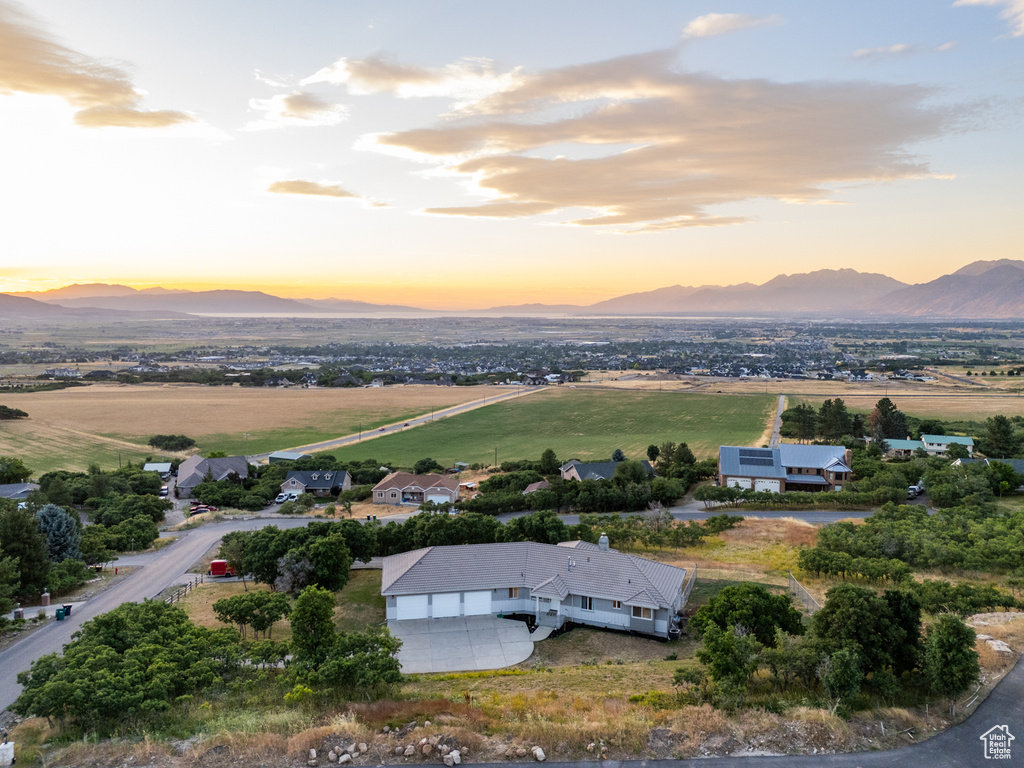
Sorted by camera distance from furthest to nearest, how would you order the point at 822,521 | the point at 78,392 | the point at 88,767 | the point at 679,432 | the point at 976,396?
the point at 78,392
the point at 976,396
the point at 679,432
the point at 822,521
the point at 88,767

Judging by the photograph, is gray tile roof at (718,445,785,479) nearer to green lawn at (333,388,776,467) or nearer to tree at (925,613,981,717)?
green lawn at (333,388,776,467)

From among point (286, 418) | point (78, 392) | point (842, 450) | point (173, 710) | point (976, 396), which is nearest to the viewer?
point (173, 710)

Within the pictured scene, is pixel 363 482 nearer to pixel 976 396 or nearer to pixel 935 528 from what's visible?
pixel 935 528

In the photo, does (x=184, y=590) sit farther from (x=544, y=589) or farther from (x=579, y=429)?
(x=579, y=429)

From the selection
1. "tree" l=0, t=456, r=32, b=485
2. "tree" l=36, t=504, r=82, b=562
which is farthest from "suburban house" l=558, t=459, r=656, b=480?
"tree" l=0, t=456, r=32, b=485

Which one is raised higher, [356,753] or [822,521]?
[356,753]

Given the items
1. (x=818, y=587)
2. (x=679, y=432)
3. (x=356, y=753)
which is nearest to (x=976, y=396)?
(x=679, y=432)

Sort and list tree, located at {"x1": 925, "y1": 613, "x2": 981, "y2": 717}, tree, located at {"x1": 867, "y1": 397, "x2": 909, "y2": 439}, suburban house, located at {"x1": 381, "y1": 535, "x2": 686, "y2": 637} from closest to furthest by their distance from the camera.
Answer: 1. tree, located at {"x1": 925, "y1": 613, "x2": 981, "y2": 717}
2. suburban house, located at {"x1": 381, "y1": 535, "x2": 686, "y2": 637}
3. tree, located at {"x1": 867, "y1": 397, "x2": 909, "y2": 439}
